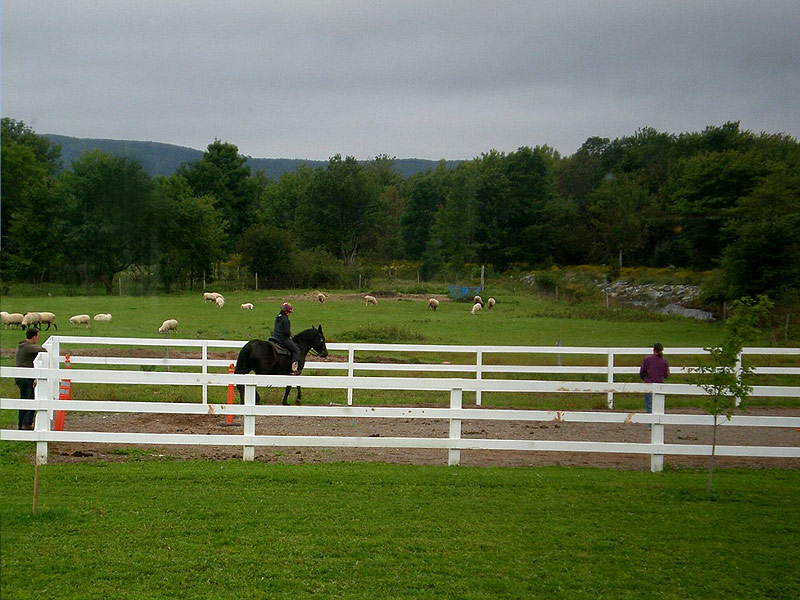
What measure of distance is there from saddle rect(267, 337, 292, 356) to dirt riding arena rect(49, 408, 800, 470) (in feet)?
5.58

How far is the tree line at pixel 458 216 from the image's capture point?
24.2 m

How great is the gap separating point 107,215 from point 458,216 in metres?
39.4

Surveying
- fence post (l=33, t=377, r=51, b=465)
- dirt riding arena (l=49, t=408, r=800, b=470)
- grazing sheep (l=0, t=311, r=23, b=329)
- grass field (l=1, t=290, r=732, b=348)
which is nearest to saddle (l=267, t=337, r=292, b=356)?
dirt riding arena (l=49, t=408, r=800, b=470)

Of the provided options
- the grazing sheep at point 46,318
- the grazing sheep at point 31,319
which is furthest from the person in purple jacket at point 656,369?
the grazing sheep at point 46,318

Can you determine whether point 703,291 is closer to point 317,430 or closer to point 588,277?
point 588,277

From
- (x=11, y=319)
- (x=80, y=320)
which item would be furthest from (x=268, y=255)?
(x=11, y=319)

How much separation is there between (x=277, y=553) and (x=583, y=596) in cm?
253

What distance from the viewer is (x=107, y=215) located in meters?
23.1

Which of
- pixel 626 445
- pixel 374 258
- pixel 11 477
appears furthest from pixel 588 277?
pixel 11 477

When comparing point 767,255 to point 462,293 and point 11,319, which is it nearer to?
point 462,293

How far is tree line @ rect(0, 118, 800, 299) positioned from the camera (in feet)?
79.4

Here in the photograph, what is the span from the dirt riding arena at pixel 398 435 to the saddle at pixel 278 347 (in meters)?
1.70

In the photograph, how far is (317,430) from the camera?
1308 cm

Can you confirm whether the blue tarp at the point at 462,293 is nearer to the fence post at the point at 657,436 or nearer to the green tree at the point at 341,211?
the green tree at the point at 341,211
